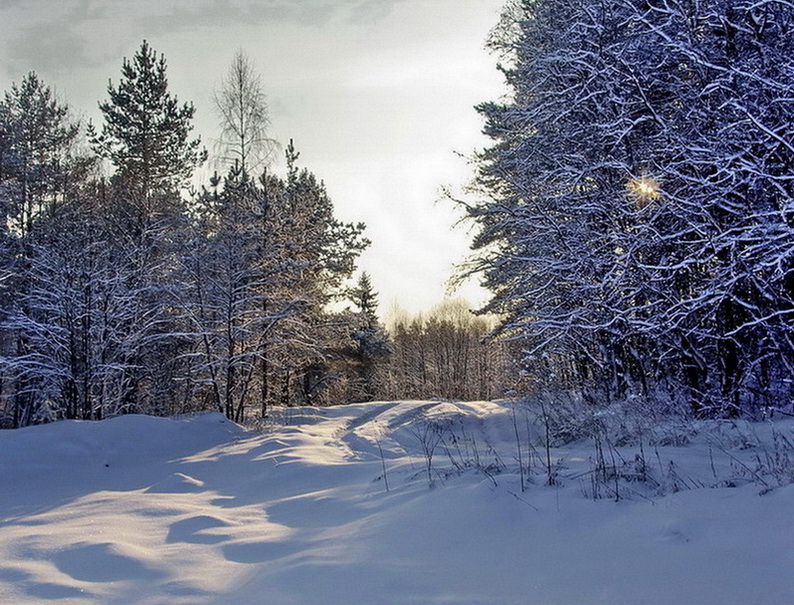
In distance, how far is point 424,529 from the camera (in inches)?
158

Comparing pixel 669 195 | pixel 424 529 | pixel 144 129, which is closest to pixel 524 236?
pixel 669 195

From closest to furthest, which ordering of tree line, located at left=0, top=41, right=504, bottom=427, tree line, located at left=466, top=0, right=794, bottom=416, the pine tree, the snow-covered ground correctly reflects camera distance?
the snow-covered ground < tree line, located at left=466, top=0, right=794, bottom=416 < tree line, located at left=0, top=41, right=504, bottom=427 < the pine tree

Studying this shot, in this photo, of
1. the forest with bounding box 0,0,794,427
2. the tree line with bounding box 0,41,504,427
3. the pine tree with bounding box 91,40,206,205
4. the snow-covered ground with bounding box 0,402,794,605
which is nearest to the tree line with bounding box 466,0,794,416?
the forest with bounding box 0,0,794,427

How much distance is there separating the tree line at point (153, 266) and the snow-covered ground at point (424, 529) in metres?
7.00

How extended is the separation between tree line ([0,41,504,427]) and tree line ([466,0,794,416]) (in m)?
7.34

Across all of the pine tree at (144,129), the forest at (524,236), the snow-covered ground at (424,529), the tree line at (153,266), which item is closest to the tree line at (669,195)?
the forest at (524,236)

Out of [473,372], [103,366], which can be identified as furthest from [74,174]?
[473,372]

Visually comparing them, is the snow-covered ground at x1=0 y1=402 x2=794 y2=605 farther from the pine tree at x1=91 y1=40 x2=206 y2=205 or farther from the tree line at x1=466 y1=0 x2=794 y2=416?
the pine tree at x1=91 y1=40 x2=206 y2=205

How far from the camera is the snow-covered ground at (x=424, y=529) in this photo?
296cm

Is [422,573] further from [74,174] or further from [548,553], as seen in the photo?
[74,174]

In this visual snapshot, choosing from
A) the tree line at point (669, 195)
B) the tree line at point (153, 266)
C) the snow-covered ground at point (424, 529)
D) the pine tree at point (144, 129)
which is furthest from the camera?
the pine tree at point (144, 129)

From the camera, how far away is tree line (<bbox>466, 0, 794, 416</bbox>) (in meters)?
6.68

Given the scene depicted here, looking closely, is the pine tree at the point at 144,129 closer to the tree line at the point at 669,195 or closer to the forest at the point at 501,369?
the forest at the point at 501,369

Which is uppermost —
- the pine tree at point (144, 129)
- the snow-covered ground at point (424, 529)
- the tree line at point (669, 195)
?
the pine tree at point (144, 129)
